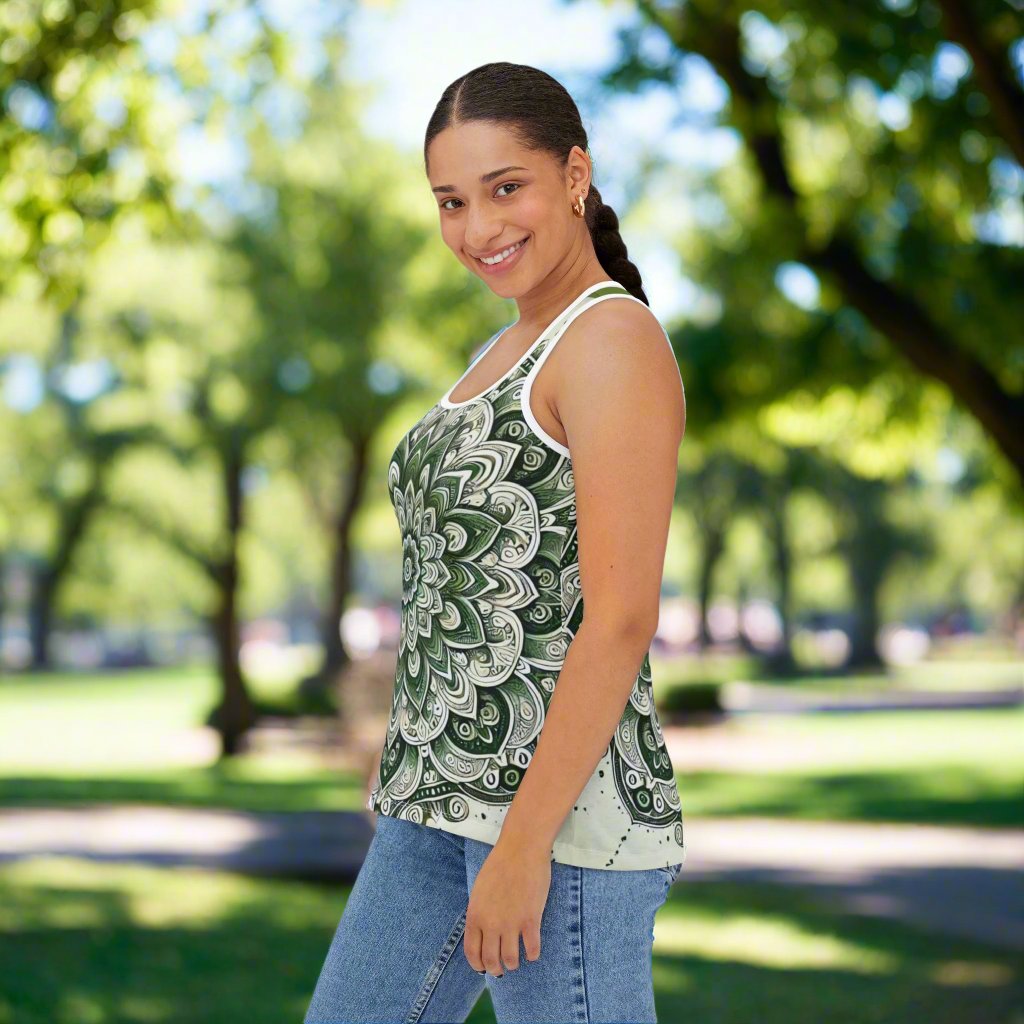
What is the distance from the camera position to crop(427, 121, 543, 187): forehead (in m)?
2.22

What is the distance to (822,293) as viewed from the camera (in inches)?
426

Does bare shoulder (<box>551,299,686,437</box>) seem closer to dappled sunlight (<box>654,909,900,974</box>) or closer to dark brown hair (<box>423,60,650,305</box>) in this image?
dark brown hair (<box>423,60,650,305</box>)

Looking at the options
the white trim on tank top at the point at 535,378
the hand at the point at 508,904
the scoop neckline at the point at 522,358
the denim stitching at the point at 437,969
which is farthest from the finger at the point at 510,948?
the scoop neckline at the point at 522,358

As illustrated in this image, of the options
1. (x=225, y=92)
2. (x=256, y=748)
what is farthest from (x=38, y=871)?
(x=256, y=748)

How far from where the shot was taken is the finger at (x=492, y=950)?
80.1 inches

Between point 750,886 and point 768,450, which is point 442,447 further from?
point 768,450

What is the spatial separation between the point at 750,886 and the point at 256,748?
14.4 meters

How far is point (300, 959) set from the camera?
783cm

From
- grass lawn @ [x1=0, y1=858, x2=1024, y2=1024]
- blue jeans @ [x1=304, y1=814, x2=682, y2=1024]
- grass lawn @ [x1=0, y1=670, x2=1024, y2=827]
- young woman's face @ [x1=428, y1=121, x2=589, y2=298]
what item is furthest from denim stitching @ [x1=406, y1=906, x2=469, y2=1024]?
grass lawn @ [x1=0, y1=670, x2=1024, y2=827]

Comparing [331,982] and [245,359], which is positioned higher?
[245,359]

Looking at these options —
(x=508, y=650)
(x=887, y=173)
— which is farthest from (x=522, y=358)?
(x=887, y=173)

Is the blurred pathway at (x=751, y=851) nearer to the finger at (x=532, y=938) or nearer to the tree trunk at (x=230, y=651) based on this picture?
the finger at (x=532, y=938)

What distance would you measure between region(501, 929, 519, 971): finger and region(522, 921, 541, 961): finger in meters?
0.01

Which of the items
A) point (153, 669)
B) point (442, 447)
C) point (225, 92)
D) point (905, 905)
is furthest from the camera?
point (153, 669)
